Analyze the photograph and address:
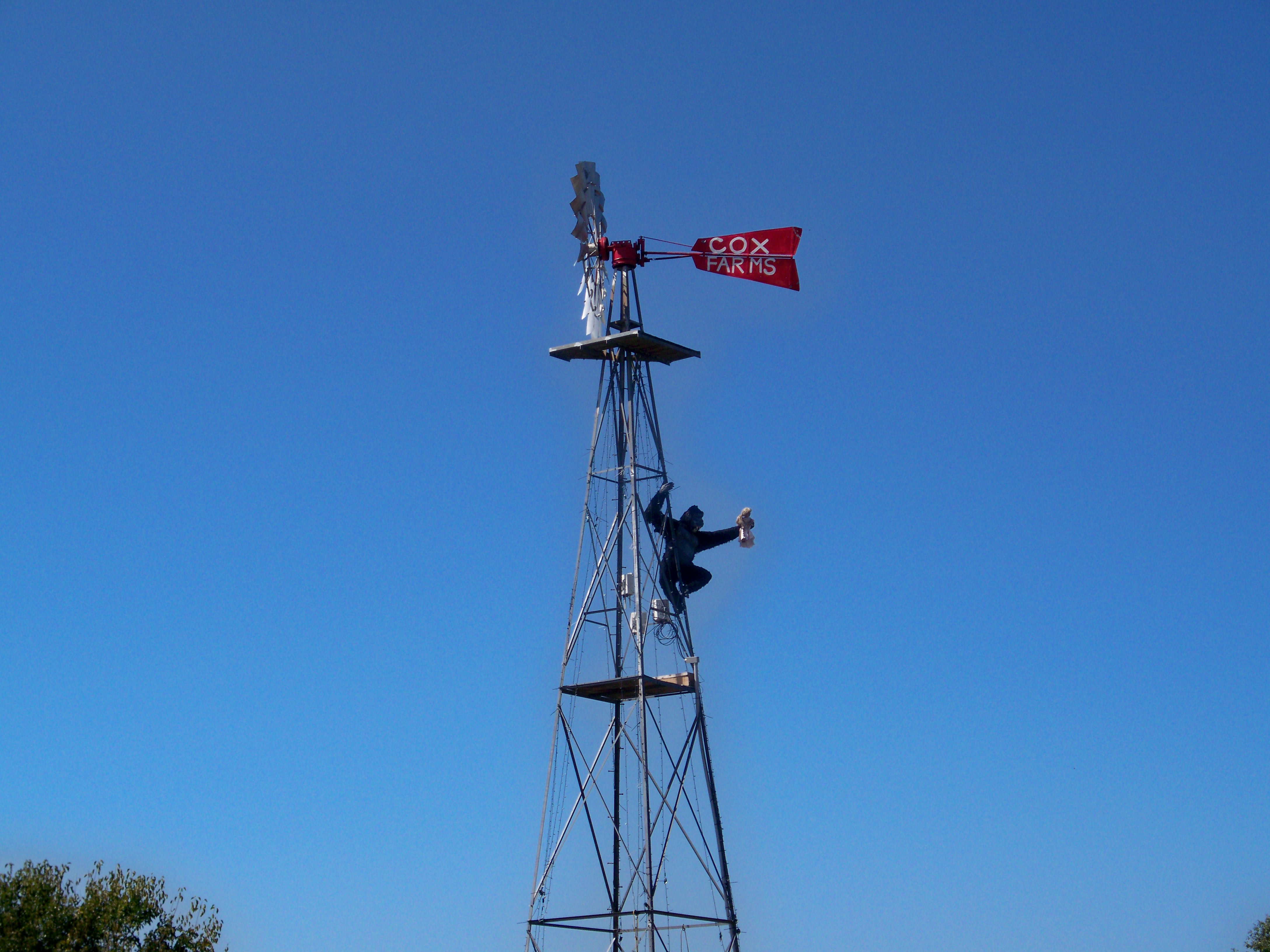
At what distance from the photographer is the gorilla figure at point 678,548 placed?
41.1 meters

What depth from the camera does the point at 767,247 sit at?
1640 inches

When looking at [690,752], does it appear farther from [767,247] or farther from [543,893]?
[767,247]

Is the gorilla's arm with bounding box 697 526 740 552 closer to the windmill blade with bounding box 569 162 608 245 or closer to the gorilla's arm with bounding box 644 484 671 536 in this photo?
the gorilla's arm with bounding box 644 484 671 536

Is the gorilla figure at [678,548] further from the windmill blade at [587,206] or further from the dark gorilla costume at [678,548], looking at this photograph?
the windmill blade at [587,206]

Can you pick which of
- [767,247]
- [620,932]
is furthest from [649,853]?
[767,247]

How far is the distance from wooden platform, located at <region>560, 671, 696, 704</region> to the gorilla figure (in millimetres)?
1884

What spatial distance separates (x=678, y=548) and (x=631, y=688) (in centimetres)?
384

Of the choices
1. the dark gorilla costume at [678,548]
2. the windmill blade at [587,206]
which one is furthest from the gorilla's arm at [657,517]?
the windmill blade at [587,206]

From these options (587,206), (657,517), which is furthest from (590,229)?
(657,517)

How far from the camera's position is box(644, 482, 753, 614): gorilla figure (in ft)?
135

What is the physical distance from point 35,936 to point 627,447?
20.5 meters

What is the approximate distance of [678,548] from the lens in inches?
1633

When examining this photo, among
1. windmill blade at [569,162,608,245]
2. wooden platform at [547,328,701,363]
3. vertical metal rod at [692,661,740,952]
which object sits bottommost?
vertical metal rod at [692,661,740,952]

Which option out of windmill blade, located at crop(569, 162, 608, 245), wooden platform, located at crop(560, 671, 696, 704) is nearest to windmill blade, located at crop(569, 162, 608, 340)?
windmill blade, located at crop(569, 162, 608, 245)
